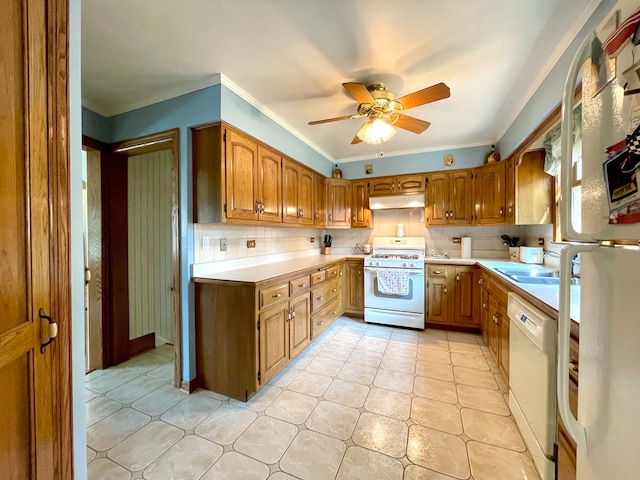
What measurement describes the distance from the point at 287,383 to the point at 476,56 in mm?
2855

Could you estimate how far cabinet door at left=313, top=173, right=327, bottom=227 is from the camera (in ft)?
11.4

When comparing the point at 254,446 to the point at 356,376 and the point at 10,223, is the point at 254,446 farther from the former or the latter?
the point at 10,223

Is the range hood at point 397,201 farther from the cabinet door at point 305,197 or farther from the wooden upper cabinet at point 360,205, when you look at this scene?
the cabinet door at point 305,197

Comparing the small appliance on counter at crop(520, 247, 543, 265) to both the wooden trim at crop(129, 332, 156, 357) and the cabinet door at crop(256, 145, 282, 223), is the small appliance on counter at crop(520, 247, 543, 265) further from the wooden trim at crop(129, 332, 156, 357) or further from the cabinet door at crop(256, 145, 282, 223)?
the wooden trim at crop(129, 332, 156, 357)

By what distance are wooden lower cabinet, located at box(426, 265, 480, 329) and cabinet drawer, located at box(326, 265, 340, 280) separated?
1.19m

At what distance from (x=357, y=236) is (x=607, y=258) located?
3.69 m

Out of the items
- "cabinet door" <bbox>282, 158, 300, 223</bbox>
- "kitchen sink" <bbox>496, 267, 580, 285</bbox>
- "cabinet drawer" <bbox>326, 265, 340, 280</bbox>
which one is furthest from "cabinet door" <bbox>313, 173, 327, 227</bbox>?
"kitchen sink" <bbox>496, 267, 580, 285</bbox>

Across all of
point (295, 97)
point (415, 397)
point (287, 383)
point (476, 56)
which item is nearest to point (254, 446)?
point (287, 383)

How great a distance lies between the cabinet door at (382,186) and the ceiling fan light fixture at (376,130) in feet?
5.35

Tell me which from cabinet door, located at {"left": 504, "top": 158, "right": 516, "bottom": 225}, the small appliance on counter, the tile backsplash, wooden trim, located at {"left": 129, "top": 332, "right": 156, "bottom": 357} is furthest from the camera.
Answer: cabinet door, located at {"left": 504, "top": 158, "right": 516, "bottom": 225}

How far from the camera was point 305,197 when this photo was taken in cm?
322

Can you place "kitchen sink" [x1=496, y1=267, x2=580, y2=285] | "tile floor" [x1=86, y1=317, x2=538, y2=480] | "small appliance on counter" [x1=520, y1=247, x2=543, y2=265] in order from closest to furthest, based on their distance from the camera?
"tile floor" [x1=86, y1=317, x2=538, y2=480] → "kitchen sink" [x1=496, y1=267, x2=580, y2=285] → "small appliance on counter" [x1=520, y1=247, x2=543, y2=265]

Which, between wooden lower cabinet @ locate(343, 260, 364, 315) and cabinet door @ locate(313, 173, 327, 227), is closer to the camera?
cabinet door @ locate(313, 173, 327, 227)

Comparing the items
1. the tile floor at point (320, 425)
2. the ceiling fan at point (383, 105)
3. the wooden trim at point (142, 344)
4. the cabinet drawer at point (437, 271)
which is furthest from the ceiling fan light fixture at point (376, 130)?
→ the wooden trim at point (142, 344)
